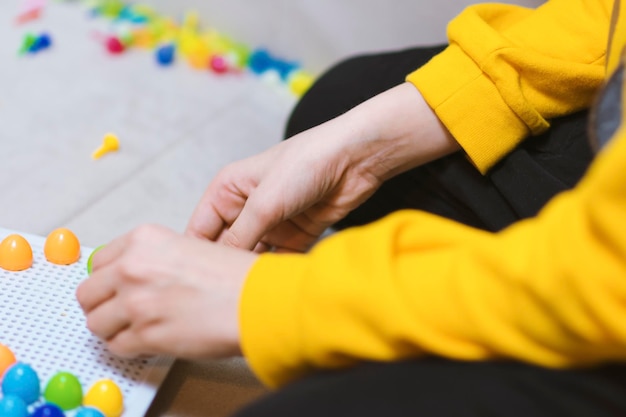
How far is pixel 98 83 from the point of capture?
134 centimetres

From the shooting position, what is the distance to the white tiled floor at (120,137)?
39.1 inches

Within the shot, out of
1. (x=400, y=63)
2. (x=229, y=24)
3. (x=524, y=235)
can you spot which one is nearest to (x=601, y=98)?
(x=524, y=235)

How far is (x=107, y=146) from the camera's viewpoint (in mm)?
1168

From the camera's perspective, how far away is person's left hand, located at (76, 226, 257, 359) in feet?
1.82

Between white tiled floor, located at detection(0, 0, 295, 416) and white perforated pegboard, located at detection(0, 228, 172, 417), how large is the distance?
8 cm

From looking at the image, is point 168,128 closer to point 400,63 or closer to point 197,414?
point 400,63

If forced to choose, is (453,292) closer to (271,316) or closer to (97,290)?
(271,316)

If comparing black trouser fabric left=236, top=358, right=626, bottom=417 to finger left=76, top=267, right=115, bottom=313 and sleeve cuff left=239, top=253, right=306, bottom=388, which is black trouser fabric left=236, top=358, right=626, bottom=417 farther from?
finger left=76, top=267, right=115, bottom=313

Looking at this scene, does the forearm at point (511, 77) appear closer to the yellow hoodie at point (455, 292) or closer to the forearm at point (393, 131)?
the forearm at point (393, 131)

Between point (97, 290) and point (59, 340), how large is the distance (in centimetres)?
15

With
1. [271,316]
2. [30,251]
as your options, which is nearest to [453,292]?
[271,316]

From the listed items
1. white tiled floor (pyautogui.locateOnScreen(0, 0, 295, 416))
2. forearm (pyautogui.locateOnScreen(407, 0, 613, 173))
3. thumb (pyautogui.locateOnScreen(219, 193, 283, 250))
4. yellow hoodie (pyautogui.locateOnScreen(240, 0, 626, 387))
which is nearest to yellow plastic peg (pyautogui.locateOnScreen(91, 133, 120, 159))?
white tiled floor (pyautogui.locateOnScreen(0, 0, 295, 416))

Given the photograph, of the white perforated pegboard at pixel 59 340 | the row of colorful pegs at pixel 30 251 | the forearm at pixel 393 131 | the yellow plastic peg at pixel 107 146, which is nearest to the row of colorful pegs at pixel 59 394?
the white perforated pegboard at pixel 59 340

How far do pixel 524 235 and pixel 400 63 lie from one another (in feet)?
1.86
